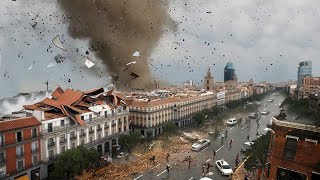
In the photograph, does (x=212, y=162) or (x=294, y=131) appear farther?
(x=212, y=162)

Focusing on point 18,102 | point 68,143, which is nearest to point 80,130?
point 68,143

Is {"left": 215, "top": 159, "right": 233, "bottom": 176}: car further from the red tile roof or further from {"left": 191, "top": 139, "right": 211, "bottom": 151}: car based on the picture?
the red tile roof

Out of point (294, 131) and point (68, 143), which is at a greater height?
point (294, 131)

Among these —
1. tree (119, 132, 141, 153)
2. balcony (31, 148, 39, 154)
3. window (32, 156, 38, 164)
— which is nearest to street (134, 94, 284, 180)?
tree (119, 132, 141, 153)

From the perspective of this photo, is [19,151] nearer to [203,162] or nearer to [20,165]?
[20,165]

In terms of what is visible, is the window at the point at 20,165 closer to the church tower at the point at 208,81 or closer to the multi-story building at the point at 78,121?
the multi-story building at the point at 78,121

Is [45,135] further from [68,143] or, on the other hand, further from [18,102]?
[18,102]

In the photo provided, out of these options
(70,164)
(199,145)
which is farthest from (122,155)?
(199,145)
